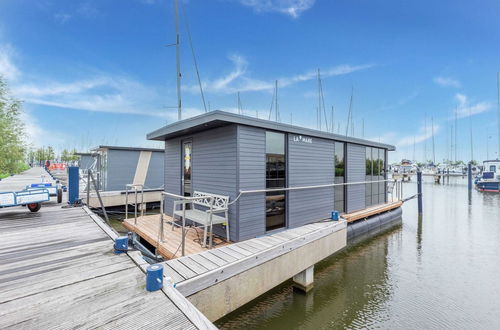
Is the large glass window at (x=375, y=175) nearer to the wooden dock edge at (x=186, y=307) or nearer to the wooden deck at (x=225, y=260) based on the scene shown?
the wooden deck at (x=225, y=260)

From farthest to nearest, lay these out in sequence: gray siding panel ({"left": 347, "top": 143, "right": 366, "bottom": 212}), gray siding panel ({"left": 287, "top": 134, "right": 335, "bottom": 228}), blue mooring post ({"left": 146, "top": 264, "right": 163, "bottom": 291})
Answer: gray siding panel ({"left": 347, "top": 143, "right": 366, "bottom": 212}) < gray siding panel ({"left": 287, "top": 134, "right": 335, "bottom": 228}) < blue mooring post ({"left": 146, "top": 264, "right": 163, "bottom": 291})

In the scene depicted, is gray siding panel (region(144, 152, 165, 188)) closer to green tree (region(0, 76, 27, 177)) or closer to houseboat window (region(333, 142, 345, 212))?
green tree (region(0, 76, 27, 177))

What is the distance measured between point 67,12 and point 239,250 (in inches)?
652

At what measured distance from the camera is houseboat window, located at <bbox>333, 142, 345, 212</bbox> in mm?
7562

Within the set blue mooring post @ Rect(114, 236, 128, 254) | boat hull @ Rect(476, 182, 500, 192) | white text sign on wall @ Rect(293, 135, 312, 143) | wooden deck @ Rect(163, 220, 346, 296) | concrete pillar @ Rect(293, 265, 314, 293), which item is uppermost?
white text sign on wall @ Rect(293, 135, 312, 143)

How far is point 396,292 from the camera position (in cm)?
465

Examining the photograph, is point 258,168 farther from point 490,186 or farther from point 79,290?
point 490,186

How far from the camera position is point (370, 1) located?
12.8 m

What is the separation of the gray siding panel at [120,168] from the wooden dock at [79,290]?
8204 mm

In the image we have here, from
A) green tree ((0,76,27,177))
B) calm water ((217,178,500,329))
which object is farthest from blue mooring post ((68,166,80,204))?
green tree ((0,76,27,177))

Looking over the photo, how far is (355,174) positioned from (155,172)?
10.7 metres

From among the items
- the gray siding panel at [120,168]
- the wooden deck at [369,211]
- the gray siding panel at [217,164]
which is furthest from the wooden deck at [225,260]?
the gray siding panel at [120,168]

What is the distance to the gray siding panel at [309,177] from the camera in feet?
19.2

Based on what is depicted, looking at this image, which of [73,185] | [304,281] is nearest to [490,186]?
[304,281]
